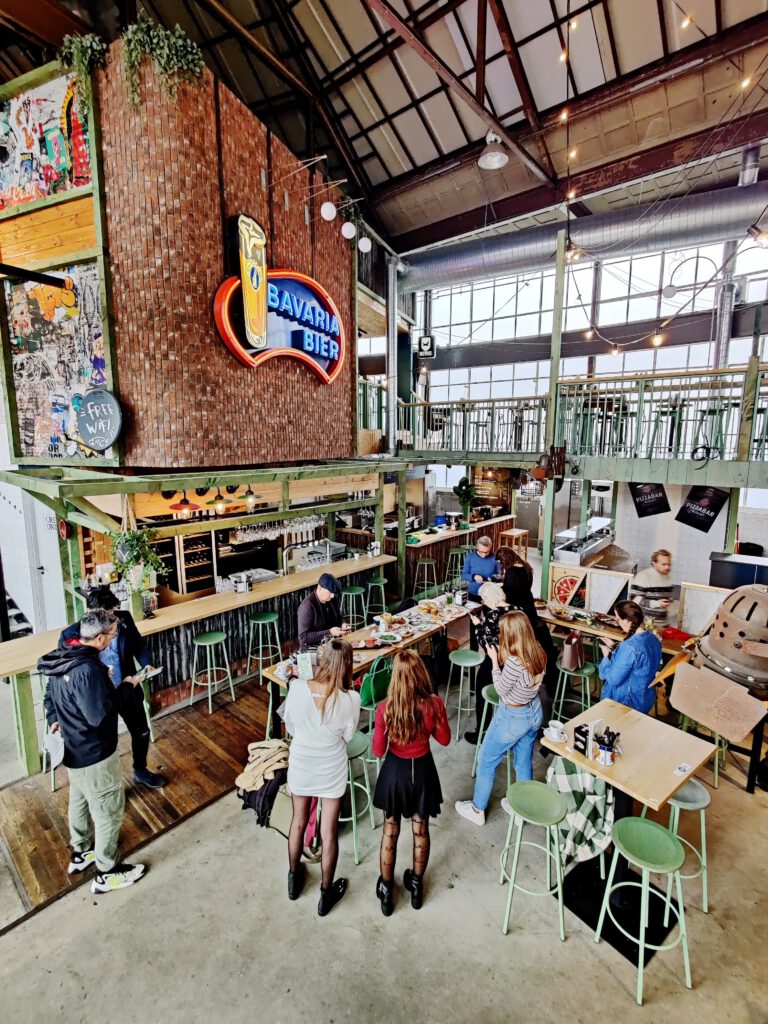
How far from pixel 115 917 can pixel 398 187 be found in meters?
11.7

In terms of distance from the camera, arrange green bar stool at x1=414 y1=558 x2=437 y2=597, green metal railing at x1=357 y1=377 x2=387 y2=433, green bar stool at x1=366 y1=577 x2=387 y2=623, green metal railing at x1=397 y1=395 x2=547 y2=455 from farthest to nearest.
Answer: green bar stool at x1=414 y1=558 x2=437 y2=597
green metal railing at x1=397 y1=395 x2=547 y2=455
green metal railing at x1=357 y1=377 x2=387 y2=433
green bar stool at x1=366 y1=577 x2=387 y2=623

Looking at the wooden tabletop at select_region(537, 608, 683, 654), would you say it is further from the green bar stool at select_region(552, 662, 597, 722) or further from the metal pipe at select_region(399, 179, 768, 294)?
the metal pipe at select_region(399, 179, 768, 294)

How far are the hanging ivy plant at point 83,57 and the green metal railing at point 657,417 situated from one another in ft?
22.3

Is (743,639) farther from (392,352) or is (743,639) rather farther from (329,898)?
(392,352)

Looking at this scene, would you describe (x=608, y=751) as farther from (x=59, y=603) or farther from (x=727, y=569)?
(x=59, y=603)

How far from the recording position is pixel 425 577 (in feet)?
32.7

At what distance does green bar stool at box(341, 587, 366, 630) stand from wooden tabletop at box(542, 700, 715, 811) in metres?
4.87

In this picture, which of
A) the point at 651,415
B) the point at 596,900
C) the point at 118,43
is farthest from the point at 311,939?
the point at 118,43

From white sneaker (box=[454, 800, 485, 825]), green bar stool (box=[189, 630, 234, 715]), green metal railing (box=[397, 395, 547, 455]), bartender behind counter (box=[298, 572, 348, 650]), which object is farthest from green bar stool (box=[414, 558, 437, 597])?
white sneaker (box=[454, 800, 485, 825])

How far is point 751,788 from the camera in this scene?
4.25 meters

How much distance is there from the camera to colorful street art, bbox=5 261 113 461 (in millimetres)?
5223

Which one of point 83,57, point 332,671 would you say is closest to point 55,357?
point 83,57

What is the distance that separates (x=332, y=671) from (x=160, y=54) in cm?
623

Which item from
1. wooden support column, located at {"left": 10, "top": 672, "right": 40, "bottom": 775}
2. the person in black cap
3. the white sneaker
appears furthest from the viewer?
wooden support column, located at {"left": 10, "top": 672, "right": 40, "bottom": 775}
